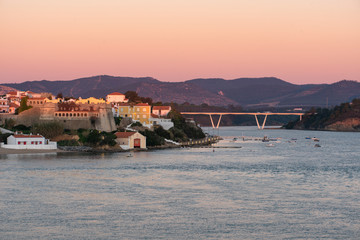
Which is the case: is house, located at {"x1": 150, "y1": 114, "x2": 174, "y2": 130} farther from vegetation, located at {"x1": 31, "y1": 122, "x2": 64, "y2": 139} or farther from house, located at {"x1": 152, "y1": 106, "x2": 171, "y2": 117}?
vegetation, located at {"x1": 31, "y1": 122, "x2": 64, "y2": 139}

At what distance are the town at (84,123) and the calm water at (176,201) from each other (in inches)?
766

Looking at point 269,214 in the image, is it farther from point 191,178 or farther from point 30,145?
point 30,145

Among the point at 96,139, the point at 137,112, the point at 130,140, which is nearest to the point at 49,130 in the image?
the point at 96,139

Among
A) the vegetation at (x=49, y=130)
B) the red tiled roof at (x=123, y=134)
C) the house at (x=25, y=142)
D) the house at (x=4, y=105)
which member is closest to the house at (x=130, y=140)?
the red tiled roof at (x=123, y=134)

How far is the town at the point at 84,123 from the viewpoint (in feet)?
256

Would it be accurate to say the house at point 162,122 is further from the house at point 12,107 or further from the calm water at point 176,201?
the calm water at point 176,201

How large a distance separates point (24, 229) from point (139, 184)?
16.9m

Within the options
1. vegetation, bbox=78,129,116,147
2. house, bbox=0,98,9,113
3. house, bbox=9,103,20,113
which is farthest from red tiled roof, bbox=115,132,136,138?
house, bbox=0,98,9,113

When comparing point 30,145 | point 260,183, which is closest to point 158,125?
point 30,145

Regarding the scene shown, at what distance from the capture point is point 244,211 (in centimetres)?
3209

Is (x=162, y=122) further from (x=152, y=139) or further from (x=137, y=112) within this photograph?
(x=152, y=139)

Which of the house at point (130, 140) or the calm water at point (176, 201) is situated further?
the house at point (130, 140)

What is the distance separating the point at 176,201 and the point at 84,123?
56991 millimetres

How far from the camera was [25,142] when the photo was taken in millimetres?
74688
